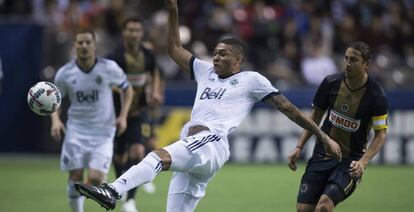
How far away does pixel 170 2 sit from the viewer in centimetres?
891

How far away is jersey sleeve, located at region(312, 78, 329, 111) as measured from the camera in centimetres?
915

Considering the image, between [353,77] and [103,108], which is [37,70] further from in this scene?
[353,77]

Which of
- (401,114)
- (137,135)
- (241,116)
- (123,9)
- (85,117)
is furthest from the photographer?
(123,9)

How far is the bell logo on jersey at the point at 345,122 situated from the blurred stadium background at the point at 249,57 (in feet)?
23.1

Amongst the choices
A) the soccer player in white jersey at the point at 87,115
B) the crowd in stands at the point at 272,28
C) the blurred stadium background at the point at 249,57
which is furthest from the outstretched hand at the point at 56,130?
the crowd in stands at the point at 272,28

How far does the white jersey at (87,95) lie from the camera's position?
10961 mm

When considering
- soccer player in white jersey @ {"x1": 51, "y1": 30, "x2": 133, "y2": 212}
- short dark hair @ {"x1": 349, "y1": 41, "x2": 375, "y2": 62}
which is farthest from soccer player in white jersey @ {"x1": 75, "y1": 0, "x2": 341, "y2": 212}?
soccer player in white jersey @ {"x1": 51, "y1": 30, "x2": 133, "y2": 212}

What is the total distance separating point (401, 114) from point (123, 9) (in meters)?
7.31

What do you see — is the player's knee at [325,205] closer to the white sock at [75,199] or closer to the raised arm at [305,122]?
the raised arm at [305,122]

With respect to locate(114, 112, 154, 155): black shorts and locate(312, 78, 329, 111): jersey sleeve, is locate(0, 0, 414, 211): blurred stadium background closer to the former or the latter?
locate(114, 112, 154, 155): black shorts

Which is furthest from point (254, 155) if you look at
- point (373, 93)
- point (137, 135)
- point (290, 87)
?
point (373, 93)

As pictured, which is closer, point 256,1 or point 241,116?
point 241,116

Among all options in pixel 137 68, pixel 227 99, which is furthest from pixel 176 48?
pixel 137 68

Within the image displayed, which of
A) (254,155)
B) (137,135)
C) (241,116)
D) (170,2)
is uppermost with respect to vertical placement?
(170,2)
